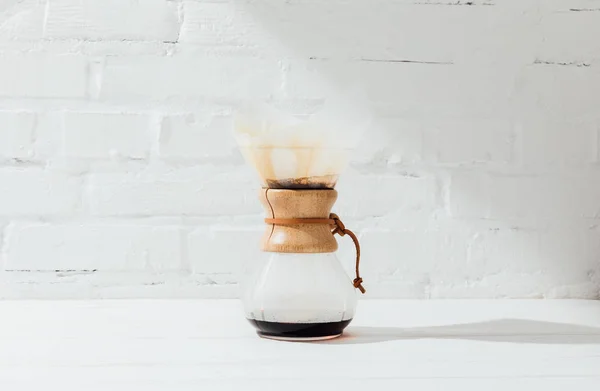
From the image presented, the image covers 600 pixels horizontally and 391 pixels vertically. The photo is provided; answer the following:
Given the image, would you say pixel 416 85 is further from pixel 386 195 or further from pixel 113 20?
pixel 113 20

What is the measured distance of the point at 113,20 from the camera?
4.81ft

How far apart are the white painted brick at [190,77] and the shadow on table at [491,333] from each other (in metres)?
0.56

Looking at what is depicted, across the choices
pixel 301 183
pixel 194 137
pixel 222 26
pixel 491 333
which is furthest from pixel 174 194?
pixel 491 333

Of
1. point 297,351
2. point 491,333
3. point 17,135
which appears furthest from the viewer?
point 17,135

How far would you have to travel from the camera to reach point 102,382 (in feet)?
2.51

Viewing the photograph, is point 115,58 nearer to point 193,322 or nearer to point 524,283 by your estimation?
point 193,322

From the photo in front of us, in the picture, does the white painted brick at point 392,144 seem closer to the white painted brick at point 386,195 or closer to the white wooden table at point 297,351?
the white painted brick at point 386,195

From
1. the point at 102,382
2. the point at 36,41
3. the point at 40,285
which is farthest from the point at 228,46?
the point at 102,382

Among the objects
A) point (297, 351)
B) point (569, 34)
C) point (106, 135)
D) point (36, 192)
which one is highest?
point (569, 34)

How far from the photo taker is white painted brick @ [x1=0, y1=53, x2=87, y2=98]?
1447mm

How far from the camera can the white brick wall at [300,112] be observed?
146cm

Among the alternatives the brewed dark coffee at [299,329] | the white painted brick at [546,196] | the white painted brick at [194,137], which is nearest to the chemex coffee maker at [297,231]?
the brewed dark coffee at [299,329]

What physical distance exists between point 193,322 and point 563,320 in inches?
21.1

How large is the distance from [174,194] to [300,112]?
0.89 feet
